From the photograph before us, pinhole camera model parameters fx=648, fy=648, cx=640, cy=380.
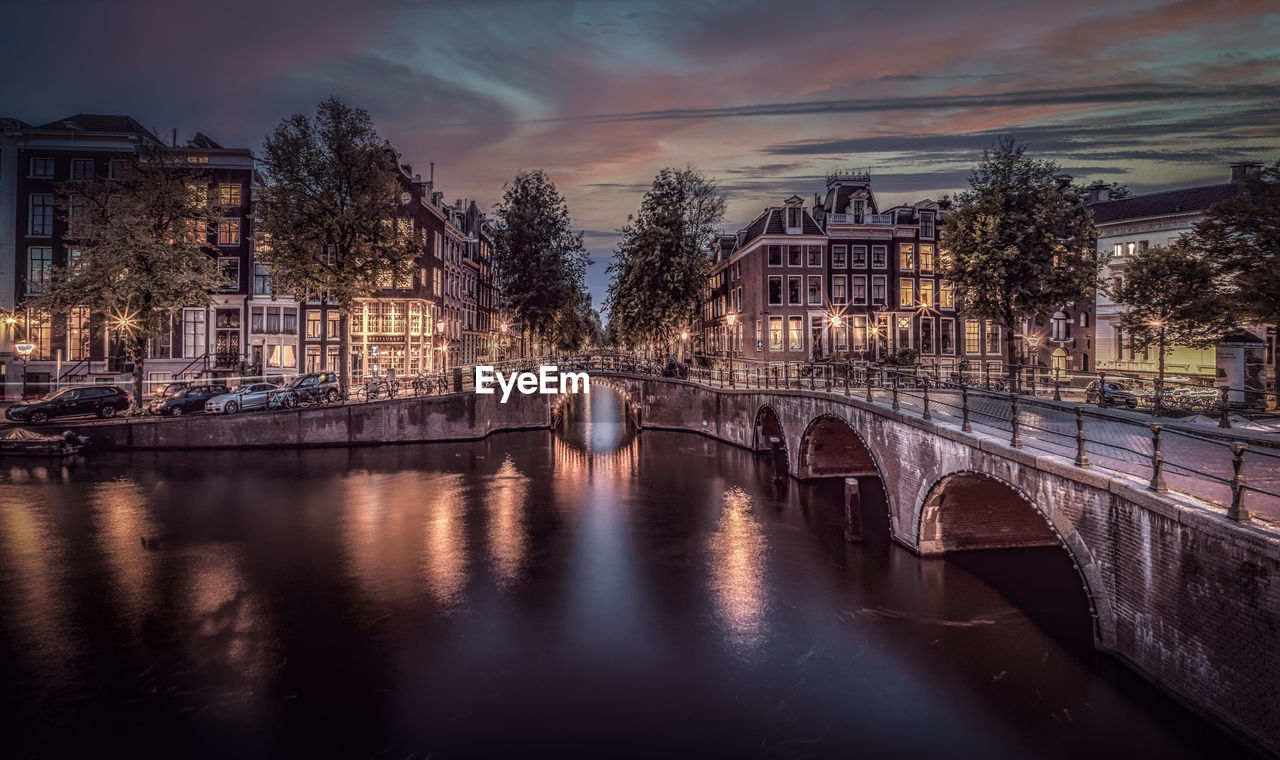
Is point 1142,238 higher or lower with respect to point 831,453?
higher

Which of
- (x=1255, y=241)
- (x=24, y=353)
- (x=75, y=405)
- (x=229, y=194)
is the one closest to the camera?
(x=1255, y=241)

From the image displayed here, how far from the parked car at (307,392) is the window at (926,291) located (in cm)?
4384

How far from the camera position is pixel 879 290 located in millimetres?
52188

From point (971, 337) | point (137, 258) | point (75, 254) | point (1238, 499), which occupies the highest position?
point (75, 254)

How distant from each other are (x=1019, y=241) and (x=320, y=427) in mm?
37485

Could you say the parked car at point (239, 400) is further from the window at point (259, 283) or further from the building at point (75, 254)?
the window at point (259, 283)

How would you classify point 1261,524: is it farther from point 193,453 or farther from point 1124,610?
point 193,453

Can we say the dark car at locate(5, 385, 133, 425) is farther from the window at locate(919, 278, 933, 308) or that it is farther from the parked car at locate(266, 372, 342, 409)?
the window at locate(919, 278, 933, 308)

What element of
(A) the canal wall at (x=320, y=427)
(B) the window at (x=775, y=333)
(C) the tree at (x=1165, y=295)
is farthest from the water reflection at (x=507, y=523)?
(C) the tree at (x=1165, y=295)

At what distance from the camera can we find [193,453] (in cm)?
3453

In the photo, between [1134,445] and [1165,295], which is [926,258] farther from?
[1134,445]

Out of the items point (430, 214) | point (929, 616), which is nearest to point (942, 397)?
point (929, 616)

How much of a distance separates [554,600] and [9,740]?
32.3ft

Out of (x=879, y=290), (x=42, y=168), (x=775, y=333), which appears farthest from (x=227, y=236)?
(x=879, y=290)
